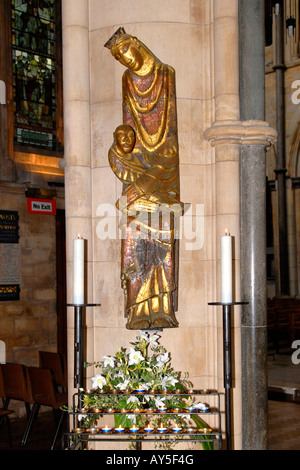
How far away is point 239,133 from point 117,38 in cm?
88

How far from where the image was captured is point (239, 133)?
3.66m

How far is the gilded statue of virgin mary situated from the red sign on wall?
5.15 meters

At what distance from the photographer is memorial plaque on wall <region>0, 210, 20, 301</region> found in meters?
8.23

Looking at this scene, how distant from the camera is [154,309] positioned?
3.56m

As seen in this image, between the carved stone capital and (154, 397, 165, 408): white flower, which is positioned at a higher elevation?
the carved stone capital

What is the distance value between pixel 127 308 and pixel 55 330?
5.63 metres

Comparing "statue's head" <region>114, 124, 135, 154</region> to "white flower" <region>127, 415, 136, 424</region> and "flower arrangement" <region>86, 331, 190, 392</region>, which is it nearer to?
"flower arrangement" <region>86, 331, 190, 392</region>

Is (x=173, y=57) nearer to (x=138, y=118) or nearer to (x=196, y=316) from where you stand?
(x=138, y=118)

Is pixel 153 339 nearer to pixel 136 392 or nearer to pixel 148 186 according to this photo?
pixel 136 392

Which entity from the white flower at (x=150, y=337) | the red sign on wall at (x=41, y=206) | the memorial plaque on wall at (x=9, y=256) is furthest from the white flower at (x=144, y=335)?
the red sign on wall at (x=41, y=206)

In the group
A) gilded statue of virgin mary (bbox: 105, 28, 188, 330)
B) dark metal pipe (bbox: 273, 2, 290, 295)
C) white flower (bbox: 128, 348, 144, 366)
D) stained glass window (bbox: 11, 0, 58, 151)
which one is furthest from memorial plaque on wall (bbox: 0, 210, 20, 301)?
dark metal pipe (bbox: 273, 2, 290, 295)

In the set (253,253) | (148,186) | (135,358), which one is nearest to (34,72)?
(148,186)
